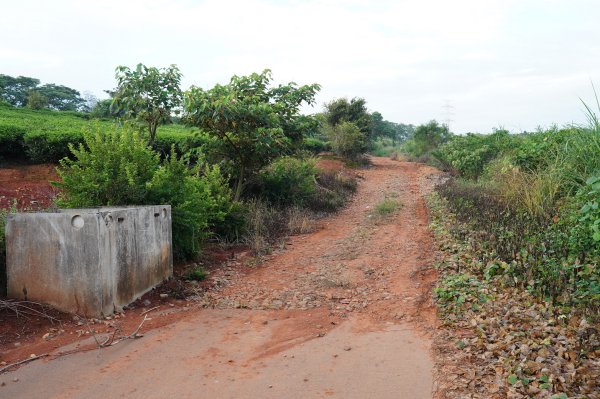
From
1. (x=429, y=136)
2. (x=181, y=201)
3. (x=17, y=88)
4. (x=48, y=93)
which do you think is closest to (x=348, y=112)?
(x=429, y=136)

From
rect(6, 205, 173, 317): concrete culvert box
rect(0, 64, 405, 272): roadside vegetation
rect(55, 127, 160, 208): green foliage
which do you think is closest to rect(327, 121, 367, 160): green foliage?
rect(0, 64, 405, 272): roadside vegetation

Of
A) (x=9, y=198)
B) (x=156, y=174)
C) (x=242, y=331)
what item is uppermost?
(x=156, y=174)

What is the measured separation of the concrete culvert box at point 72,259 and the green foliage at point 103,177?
113 cm

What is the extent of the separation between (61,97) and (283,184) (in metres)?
42.9

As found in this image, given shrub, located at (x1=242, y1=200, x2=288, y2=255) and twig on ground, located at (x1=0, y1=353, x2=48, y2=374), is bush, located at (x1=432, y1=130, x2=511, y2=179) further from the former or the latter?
twig on ground, located at (x1=0, y1=353, x2=48, y2=374)

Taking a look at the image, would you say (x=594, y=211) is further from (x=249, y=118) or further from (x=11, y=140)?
(x=11, y=140)

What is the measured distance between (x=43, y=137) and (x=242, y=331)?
10.2 meters

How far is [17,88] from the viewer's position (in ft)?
153

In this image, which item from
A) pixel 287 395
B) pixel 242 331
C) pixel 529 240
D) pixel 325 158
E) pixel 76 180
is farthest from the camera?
pixel 325 158

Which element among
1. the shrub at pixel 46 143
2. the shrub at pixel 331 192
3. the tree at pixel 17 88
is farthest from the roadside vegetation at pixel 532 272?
the tree at pixel 17 88

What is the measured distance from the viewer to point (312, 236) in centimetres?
982

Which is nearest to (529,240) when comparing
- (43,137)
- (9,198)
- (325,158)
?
(9,198)

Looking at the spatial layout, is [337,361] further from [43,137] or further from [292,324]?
[43,137]

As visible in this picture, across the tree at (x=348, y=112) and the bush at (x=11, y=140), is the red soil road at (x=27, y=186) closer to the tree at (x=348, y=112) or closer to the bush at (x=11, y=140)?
the bush at (x=11, y=140)
